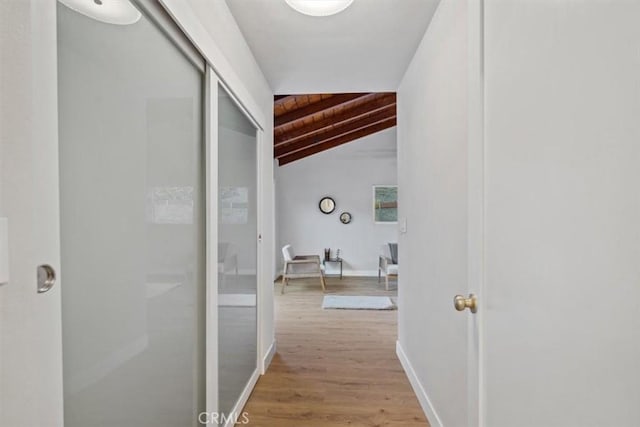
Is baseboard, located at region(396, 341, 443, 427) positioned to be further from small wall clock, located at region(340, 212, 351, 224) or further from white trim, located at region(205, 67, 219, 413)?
small wall clock, located at region(340, 212, 351, 224)

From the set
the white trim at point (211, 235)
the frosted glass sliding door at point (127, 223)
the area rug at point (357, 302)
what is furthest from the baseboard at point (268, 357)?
the area rug at point (357, 302)

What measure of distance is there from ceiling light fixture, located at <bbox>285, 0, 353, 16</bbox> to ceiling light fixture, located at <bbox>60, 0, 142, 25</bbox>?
92 centimetres

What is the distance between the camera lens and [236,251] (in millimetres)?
2045

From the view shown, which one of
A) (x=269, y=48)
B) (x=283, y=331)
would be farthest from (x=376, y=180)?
(x=269, y=48)

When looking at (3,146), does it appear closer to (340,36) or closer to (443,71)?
(443,71)

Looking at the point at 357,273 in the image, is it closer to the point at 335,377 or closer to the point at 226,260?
the point at 335,377

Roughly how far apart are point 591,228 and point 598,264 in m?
0.06

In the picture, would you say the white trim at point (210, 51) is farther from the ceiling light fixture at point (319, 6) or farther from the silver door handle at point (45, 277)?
the silver door handle at point (45, 277)

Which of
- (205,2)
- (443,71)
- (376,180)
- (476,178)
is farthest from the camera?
(376,180)

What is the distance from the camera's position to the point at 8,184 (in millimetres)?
570

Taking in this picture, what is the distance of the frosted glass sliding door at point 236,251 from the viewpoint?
1799 mm

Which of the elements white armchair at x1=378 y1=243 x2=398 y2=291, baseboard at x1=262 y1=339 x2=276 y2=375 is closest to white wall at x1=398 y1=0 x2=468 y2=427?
baseboard at x1=262 y1=339 x2=276 y2=375

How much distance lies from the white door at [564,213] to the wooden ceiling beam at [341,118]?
4.29 m

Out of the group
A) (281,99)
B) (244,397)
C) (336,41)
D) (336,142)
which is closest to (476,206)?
(336,41)
